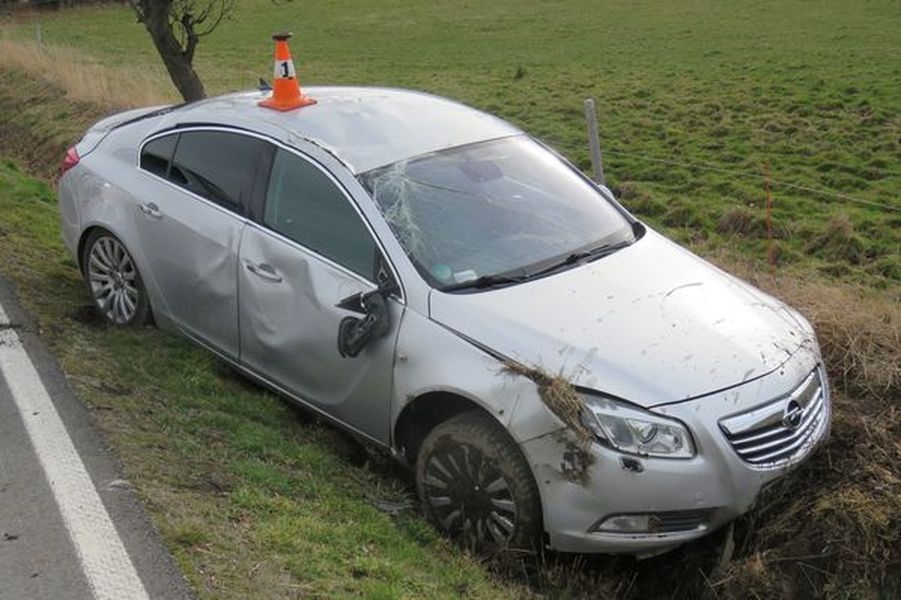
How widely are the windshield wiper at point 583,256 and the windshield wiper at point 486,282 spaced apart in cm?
8

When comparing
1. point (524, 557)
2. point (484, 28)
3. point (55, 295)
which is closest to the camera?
point (524, 557)

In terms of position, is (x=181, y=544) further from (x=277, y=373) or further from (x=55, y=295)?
(x=55, y=295)

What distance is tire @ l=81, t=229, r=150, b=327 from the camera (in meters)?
6.04

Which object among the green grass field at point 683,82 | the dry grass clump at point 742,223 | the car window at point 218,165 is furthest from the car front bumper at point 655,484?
the dry grass clump at point 742,223

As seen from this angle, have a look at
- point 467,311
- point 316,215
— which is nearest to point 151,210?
point 316,215

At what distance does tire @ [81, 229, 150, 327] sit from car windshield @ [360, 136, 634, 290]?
74.5 inches

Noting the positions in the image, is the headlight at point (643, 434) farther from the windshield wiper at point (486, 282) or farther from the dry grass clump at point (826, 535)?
the windshield wiper at point (486, 282)

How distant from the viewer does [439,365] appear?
4340 millimetres

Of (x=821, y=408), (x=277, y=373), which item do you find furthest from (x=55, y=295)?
(x=821, y=408)

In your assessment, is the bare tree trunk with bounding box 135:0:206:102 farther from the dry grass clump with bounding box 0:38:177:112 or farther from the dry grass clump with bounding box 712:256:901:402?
the dry grass clump with bounding box 712:256:901:402

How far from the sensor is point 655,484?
3914 mm

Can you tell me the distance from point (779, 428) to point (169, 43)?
Result: 933 cm

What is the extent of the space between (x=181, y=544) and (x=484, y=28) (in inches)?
1326

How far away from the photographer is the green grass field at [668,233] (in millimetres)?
4039
